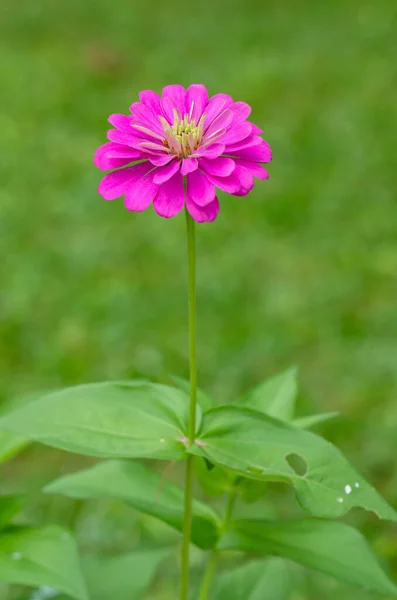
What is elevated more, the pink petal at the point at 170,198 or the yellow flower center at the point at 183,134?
the yellow flower center at the point at 183,134

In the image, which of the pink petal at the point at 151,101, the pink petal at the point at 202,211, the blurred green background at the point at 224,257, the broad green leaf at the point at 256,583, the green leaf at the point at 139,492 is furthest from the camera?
the blurred green background at the point at 224,257

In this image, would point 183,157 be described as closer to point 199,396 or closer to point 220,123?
point 220,123

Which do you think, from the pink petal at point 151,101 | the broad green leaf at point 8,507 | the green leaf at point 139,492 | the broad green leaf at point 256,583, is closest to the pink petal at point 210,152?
the pink petal at point 151,101

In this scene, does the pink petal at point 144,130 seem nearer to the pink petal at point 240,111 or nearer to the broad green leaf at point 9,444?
the pink petal at point 240,111

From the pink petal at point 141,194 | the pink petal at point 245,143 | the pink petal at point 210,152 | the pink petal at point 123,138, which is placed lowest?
the pink petal at point 141,194

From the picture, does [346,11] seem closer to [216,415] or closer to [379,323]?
[379,323]

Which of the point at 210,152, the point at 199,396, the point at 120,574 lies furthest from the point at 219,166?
the point at 120,574

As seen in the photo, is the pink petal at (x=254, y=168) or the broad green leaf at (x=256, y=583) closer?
the pink petal at (x=254, y=168)
